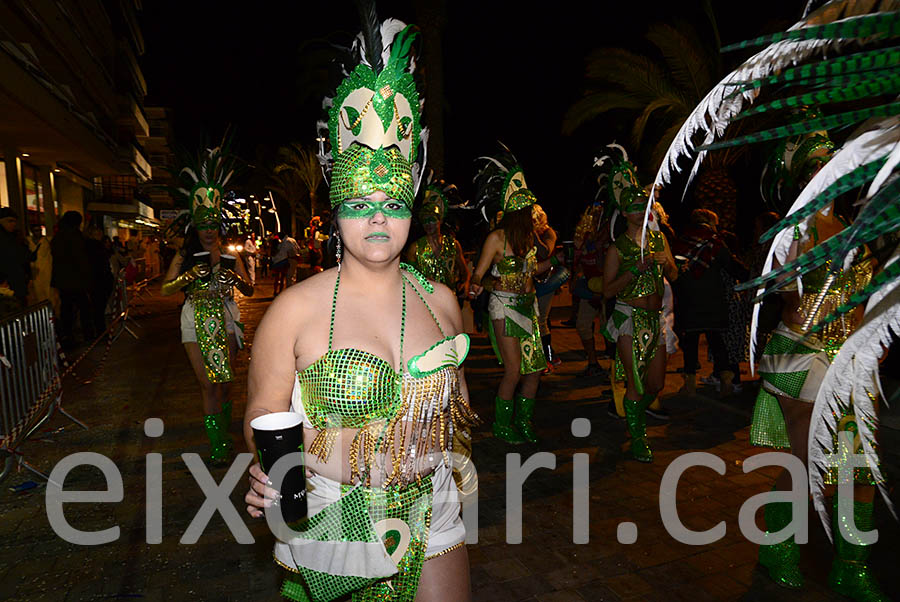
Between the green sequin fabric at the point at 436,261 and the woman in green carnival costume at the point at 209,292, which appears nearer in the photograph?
the woman in green carnival costume at the point at 209,292

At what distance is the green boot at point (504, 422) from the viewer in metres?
5.91

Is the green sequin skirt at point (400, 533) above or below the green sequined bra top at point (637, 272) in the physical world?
below

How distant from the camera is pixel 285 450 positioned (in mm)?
1792

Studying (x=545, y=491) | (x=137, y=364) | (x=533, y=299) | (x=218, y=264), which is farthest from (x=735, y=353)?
(x=137, y=364)

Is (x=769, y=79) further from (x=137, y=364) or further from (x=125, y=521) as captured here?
(x=137, y=364)

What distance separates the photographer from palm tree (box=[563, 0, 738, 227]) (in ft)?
39.2

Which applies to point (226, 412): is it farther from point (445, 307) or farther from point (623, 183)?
point (623, 183)

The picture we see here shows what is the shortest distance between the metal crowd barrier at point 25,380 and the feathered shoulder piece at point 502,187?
184 inches

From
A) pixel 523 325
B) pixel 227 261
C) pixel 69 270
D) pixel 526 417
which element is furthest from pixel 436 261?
pixel 69 270

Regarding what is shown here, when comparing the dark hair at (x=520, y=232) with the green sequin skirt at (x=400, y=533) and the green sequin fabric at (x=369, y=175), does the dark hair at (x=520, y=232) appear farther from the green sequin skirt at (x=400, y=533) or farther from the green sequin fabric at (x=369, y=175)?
the green sequin skirt at (x=400, y=533)

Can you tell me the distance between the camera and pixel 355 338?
7.17 feet

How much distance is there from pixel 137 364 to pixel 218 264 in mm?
5461

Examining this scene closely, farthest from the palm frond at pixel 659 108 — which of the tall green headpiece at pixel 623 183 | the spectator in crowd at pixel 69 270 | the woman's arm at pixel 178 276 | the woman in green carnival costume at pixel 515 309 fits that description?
the spectator in crowd at pixel 69 270

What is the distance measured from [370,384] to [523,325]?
386cm
